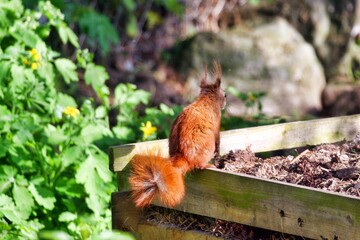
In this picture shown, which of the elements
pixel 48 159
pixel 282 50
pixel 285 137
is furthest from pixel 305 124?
pixel 282 50

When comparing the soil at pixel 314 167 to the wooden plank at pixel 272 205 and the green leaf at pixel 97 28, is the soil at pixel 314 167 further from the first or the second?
the green leaf at pixel 97 28

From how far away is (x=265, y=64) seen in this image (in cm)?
928

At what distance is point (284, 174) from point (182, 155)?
19.7 inches

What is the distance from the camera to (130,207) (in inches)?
161

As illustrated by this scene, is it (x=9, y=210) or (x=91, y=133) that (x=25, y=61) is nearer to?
(x=91, y=133)

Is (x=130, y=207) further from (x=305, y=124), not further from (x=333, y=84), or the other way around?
(x=333, y=84)

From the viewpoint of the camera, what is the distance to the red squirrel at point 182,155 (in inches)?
141

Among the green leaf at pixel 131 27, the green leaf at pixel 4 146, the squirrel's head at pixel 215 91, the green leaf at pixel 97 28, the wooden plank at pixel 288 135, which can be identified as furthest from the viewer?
the green leaf at pixel 131 27

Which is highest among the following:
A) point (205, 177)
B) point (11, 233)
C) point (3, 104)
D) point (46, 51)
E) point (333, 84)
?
point (333, 84)

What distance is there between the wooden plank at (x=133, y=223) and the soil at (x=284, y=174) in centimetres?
4

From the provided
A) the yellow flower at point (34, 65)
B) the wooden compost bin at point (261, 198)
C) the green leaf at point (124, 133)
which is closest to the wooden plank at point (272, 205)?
the wooden compost bin at point (261, 198)

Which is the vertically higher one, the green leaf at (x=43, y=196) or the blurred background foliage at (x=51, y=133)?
the blurred background foliage at (x=51, y=133)

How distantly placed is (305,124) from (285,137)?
0.15m

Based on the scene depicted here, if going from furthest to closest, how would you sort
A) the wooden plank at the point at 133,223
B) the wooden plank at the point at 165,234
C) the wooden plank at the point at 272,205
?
1. the wooden plank at the point at 133,223
2. the wooden plank at the point at 165,234
3. the wooden plank at the point at 272,205
